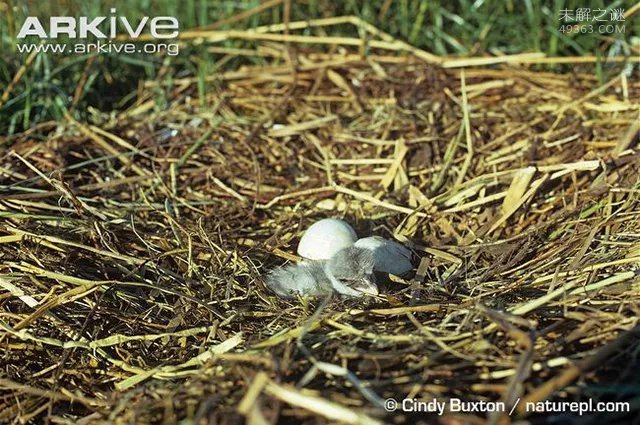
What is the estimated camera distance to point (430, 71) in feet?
12.2

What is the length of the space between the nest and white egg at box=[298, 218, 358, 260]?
4.0 inches

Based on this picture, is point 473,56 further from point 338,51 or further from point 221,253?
point 221,253

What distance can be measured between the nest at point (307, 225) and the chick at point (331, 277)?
0.19 feet

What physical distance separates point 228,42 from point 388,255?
1965mm

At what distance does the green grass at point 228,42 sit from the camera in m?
3.62

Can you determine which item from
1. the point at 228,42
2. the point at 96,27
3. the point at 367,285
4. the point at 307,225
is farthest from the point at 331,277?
the point at 96,27

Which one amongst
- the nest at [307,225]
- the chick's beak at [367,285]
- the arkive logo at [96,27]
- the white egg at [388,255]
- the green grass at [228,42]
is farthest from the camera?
the arkive logo at [96,27]

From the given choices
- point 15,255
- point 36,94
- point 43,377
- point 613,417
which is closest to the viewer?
point 613,417

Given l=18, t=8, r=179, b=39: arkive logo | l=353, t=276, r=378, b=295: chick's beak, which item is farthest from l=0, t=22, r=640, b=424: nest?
l=18, t=8, r=179, b=39: arkive logo

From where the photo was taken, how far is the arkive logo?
3.75m

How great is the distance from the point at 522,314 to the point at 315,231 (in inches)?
33.3

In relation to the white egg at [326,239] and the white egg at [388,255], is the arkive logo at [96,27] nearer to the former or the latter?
the white egg at [326,239]

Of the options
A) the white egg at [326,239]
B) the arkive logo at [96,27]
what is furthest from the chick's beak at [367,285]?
the arkive logo at [96,27]

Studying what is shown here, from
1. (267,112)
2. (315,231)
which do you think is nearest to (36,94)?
(267,112)
